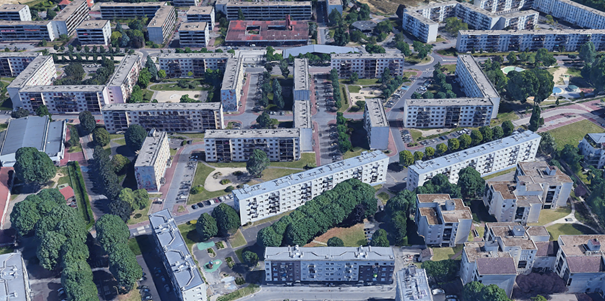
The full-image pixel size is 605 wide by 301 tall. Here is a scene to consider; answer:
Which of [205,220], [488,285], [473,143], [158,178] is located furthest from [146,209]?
[473,143]

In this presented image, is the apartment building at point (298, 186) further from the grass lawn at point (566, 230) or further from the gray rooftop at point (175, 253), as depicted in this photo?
the grass lawn at point (566, 230)

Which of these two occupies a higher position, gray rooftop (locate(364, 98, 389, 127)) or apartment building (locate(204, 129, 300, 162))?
gray rooftop (locate(364, 98, 389, 127))

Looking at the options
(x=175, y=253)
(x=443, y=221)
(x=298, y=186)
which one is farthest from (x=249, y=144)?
(x=443, y=221)

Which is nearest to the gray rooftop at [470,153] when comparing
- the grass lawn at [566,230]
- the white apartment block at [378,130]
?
the white apartment block at [378,130]

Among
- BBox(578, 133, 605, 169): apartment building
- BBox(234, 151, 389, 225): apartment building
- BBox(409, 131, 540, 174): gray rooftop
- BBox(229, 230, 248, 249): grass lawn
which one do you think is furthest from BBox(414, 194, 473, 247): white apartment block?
BBox(578, 133, 605, 169): apartment building

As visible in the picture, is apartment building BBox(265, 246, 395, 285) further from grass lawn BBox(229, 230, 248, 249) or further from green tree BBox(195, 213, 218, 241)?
green tree BBox(195, 213, 218, 241)

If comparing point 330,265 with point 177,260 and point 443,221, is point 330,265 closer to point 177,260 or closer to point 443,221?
point 443,221
